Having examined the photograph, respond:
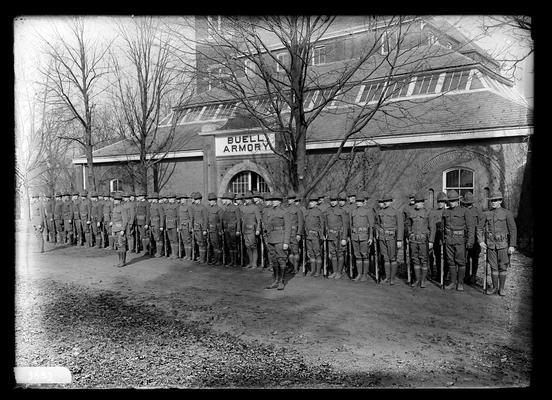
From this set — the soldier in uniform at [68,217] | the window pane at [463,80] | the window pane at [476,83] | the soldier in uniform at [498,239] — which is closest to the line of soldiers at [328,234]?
the soldier in uniform at [498,239]

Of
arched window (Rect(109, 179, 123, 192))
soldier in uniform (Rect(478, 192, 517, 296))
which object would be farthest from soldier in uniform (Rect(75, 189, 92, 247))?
soldier in uniform (Rect(478, 192, 517, 296))

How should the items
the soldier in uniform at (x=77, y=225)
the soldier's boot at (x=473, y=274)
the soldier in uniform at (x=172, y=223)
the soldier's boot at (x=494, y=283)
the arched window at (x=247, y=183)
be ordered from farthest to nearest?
the arched window at (x=247, y=183)
the soldier in uniform at (x=77, y=225)
the soldier in uniform at (x=172, y=223)
the soldier's boot at (x=473, y=274)
the soldier's boot at (x=494, y=283)

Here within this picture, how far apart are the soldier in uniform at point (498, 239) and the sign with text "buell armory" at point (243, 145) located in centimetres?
826

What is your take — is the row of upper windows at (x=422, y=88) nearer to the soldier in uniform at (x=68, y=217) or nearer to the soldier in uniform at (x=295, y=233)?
the soldier in uniform at (x=295, y=233)

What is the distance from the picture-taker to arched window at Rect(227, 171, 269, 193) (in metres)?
16.6

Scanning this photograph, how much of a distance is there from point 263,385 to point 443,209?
19.5 feet

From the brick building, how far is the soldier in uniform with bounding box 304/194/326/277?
2848mm

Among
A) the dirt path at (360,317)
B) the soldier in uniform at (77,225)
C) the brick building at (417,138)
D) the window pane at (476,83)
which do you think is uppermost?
the window pane at (476,83)

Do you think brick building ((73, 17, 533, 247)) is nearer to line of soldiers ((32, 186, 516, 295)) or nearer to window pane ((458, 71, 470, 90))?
window pane ((458, 71, 470, 90))

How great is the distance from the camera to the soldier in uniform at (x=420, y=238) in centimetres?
838

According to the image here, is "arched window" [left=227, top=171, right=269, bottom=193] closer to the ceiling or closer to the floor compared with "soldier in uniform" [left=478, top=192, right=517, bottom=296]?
closer to the ceiling

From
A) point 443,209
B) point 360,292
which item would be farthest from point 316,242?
point 443,209

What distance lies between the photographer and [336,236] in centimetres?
945

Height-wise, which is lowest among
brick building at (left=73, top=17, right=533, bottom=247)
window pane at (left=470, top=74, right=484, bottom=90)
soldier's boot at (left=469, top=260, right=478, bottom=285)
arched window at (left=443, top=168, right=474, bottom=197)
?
soldier's boot at (left=469, top=260, right=478, bottom=285)
